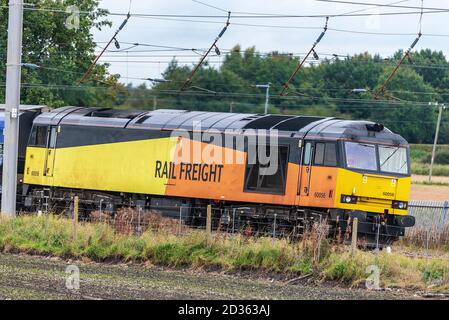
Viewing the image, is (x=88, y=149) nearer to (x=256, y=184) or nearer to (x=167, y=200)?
(x=167, y=200)

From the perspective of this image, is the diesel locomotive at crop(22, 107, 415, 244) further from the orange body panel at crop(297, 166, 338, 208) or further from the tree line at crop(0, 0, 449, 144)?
the tree line at crop(0, 0, 449, 144)

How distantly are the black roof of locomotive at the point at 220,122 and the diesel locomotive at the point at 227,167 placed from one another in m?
0.03

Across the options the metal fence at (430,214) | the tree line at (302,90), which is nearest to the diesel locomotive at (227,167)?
the metal fence at (430,214)

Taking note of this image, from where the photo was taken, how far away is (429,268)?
20.6m

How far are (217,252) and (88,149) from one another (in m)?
12.0

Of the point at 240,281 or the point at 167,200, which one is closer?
the point at 240,281

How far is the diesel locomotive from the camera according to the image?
27969 mm

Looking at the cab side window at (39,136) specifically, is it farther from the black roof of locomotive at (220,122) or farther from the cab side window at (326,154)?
the cab side window at (326,154)

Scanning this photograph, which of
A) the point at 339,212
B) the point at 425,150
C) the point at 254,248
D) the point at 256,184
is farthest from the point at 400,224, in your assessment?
the point at 425,150

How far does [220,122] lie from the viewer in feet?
102

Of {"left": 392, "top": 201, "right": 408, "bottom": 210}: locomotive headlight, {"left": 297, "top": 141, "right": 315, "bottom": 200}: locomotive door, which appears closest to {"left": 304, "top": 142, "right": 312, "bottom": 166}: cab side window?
{"left": 297, "top": 141, "right": 315, "bottom": 200}: locomotive door

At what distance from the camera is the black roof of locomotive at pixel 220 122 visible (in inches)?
1123

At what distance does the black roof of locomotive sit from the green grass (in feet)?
20.5
